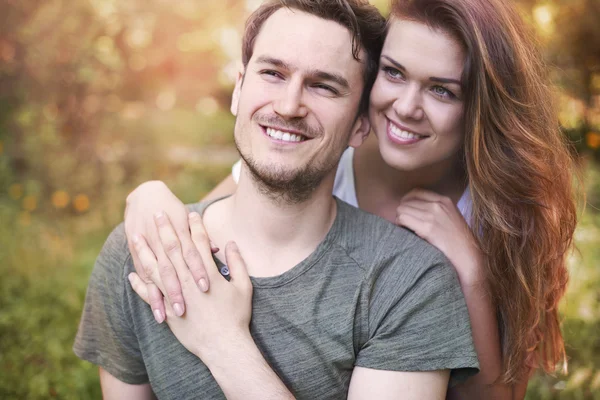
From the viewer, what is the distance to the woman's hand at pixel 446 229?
2.39 m

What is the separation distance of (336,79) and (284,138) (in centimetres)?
27

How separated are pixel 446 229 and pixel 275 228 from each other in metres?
0.67

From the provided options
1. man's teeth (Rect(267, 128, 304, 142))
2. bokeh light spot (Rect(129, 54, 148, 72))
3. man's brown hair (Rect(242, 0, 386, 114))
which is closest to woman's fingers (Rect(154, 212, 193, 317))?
man's teeth (Rect(267, 128, 304, 142))

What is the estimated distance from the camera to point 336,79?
2201 millimetres

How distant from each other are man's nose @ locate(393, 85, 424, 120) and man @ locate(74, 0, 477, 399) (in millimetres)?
158

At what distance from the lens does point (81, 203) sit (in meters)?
4.75

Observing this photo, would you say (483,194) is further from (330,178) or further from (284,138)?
(284,138)

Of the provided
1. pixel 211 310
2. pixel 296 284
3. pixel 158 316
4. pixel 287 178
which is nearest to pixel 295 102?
pixel 287 178

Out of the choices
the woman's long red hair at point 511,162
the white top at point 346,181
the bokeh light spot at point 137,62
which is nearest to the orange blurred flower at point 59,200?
the bokeh light spot at point 137,62

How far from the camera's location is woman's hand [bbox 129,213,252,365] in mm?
2037

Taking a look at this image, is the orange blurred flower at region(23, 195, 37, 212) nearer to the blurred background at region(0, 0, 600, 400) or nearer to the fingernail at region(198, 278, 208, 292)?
the blurred background at region(0, 0, 600, 400)

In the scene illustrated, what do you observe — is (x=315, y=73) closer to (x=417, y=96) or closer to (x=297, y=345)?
(x=417, y=96)

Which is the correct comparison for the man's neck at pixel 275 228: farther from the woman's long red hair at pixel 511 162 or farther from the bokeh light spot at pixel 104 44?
the bokeh light spot at pixel 104 44

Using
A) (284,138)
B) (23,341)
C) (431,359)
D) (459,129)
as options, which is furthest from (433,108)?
(23,341)
